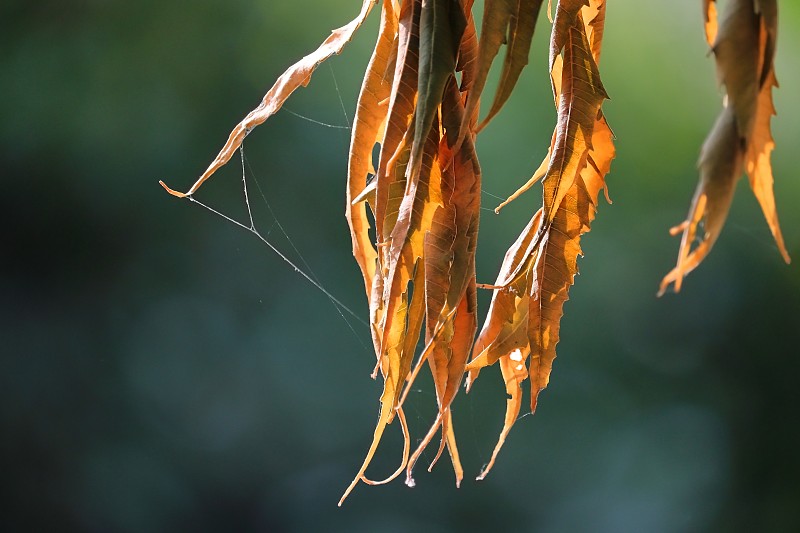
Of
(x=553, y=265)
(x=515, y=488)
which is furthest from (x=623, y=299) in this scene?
(x=553, y=265)

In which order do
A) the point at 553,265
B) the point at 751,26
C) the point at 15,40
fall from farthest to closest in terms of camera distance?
the point at 15,40
the point at 553,265
the point at 751,26

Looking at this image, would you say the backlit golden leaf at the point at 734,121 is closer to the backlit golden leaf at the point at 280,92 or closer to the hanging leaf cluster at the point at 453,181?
the hanging leaf cluster at the point at 453,181

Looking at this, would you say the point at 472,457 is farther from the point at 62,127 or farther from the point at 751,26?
the point at 751,26

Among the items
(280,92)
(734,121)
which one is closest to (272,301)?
(280,92)

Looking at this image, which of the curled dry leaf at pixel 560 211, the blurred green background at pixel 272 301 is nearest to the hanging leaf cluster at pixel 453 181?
the curled dry leaf at pixel 560 211

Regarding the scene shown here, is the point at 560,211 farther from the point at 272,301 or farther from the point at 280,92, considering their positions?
the point at 272,301

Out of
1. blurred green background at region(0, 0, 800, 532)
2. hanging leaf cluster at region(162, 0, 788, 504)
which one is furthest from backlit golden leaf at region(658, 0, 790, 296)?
blurred green background at region(0, 0, 800, 532)
